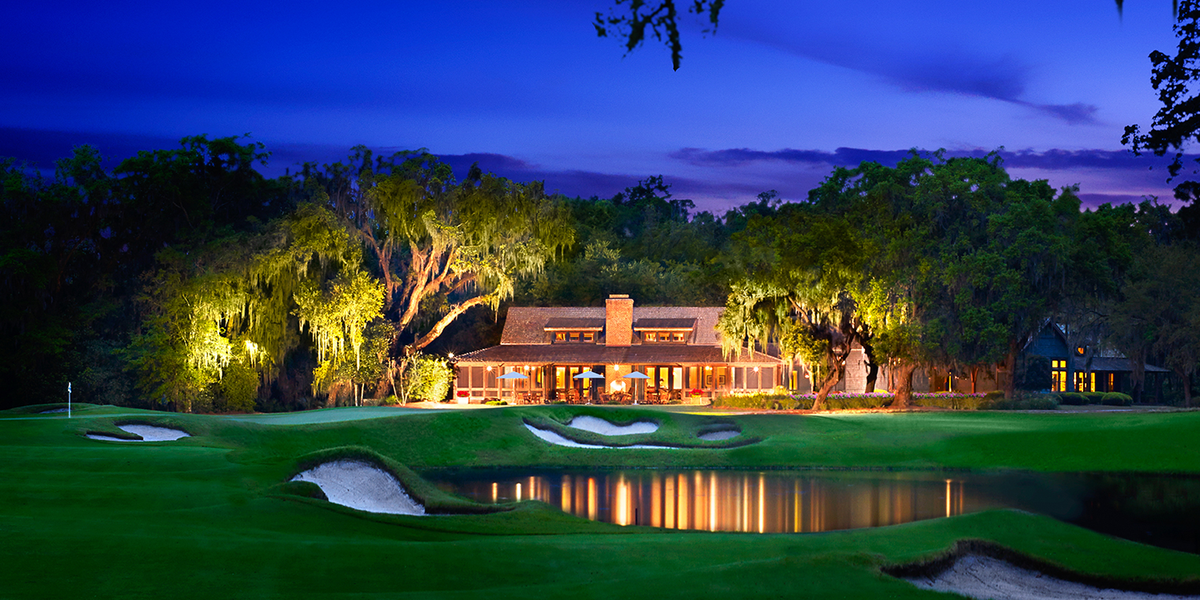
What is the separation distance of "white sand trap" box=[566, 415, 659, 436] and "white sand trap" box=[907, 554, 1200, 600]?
59.8 ft

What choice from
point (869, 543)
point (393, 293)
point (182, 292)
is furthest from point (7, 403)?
point (869, 543)

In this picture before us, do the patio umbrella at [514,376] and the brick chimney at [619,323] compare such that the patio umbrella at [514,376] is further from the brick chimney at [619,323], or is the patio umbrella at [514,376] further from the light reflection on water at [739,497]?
the light reflection on water at [739,497]

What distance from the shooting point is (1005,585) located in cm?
1167

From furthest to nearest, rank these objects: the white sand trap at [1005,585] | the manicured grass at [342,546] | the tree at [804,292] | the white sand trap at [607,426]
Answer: the tree at [804,292] → the white sand trap at [607,426] → the white sand trap at [1005,585] → the manicured grass at [342,546]

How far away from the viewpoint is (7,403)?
39.6 metres

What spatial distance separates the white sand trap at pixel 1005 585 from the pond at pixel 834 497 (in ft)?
12.9

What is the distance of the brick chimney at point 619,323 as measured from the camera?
168 feet

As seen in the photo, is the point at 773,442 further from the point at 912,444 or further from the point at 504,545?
the point at 504,545

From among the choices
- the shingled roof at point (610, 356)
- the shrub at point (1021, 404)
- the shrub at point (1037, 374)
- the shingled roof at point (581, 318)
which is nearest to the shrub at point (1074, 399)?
the shrub at point (1037, 374)

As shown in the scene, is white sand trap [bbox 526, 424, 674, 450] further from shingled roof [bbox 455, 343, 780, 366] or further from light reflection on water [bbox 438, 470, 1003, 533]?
shingled roof [bbox 455, 343, 780, 366]

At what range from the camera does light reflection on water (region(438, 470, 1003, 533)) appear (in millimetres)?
17578

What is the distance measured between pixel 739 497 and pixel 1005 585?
9.06 metres

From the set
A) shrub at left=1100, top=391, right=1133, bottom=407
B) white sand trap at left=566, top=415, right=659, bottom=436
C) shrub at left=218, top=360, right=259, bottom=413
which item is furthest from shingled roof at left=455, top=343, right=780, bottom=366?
white sand trap at left=566, top=415, right=659, bottom=436

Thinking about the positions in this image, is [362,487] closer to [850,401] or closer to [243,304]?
[243,304]
